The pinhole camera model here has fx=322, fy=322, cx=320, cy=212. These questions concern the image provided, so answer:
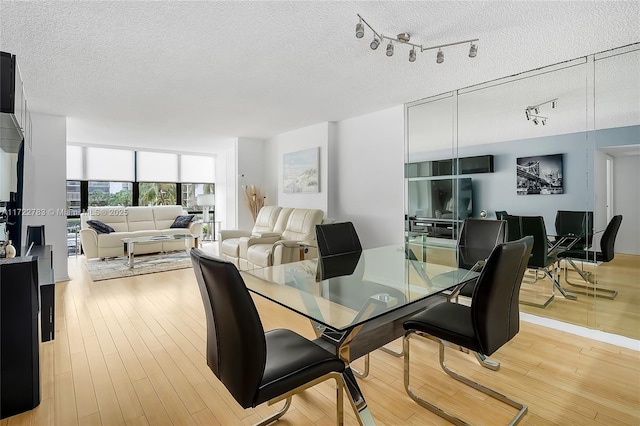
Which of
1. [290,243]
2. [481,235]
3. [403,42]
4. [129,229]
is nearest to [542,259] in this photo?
[481,235]

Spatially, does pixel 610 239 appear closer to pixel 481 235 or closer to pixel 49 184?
pixel 481 235

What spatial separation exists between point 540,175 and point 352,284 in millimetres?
2254

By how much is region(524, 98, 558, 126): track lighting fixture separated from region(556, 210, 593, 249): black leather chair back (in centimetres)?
87

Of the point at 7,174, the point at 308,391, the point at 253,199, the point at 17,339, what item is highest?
the point at 7,174

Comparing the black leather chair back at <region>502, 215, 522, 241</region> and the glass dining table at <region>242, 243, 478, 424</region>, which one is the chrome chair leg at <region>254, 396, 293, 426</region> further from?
the black leather chair back at <region>502, 215, 522, 241</region>

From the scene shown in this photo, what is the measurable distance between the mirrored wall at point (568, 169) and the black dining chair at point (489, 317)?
5.31 feet

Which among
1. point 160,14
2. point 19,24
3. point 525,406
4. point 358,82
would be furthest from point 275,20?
point 525,406

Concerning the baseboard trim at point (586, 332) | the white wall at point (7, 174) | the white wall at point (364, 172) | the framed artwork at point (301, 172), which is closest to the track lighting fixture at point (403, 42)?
the white wall at point (364, 172)

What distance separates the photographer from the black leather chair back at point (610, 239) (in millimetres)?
2674

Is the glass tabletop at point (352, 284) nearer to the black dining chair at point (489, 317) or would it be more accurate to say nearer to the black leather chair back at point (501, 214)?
the black dining chair at point (489, 317)

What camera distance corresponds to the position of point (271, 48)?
254 cm

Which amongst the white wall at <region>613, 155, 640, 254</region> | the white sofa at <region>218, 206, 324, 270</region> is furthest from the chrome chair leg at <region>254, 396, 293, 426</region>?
the white wall at <region>613, 155, 640, 254</region>

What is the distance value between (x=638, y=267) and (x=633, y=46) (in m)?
1.75

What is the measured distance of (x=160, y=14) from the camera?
2066mm
